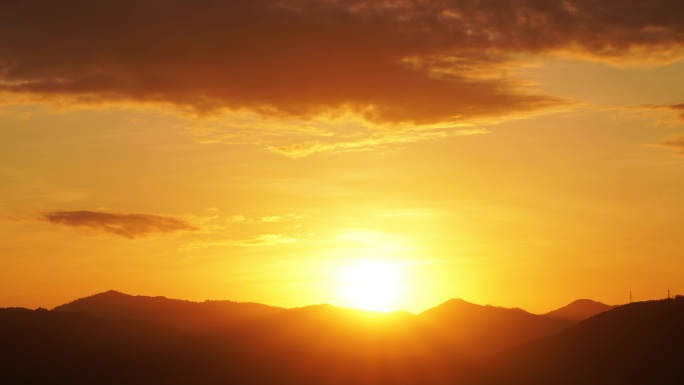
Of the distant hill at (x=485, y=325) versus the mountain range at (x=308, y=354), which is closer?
the mountain range at (x=308, y=354)

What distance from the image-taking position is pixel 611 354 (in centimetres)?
8450

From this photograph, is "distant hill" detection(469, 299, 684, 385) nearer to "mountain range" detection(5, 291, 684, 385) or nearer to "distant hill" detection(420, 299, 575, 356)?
"mountain range" detection(5, 291, 684, 385)

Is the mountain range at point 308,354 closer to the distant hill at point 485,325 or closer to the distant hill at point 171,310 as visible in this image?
the distant hill at point 171,310

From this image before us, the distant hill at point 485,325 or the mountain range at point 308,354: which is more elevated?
the distant hill at point 485,325

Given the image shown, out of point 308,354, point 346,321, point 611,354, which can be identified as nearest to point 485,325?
point 346,321

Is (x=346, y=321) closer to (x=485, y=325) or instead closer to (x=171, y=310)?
(x=485, y=325)

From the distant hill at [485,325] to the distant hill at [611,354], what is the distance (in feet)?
234

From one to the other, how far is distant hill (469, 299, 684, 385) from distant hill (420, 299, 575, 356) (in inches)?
2802

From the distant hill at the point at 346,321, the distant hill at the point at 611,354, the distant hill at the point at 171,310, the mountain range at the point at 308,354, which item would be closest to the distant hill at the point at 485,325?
the distant hill at the point at 346,321

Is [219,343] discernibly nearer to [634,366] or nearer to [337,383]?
[337,383]

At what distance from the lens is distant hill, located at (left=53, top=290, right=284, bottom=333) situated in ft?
543

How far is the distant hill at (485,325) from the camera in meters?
172

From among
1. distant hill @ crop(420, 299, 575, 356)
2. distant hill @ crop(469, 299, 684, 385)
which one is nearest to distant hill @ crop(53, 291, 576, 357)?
distant hill @ crop(420, 299, 575, 356)

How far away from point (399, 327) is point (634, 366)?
293 ft
